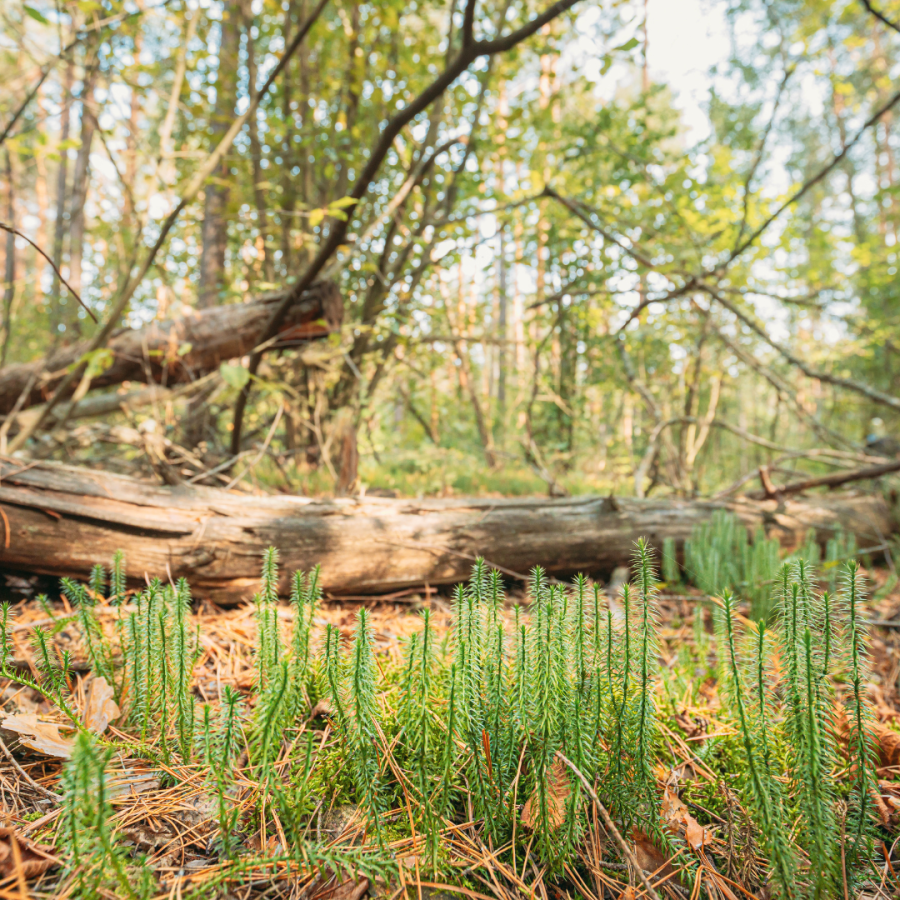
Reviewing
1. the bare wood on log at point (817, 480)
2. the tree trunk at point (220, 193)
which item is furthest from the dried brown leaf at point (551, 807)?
the tree trunk at point (220, 193)

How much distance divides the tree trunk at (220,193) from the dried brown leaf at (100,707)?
424cm

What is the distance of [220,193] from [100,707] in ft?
19.2

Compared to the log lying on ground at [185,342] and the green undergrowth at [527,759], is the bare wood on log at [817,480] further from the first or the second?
the log lying on ground at [185,342]

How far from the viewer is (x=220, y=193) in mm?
5633

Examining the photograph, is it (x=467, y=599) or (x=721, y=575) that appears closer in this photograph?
(x=467, y=599)

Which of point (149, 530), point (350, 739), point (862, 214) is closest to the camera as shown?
point (350, 739)

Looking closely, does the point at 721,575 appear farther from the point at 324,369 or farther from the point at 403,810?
the point at 324,369

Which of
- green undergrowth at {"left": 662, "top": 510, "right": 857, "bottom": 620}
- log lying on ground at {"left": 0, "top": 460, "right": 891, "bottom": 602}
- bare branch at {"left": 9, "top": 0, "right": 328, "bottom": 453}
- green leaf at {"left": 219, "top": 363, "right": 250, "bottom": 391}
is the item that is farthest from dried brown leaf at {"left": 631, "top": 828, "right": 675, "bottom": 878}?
bare branch at {"left": 9, "top": 0, "right": 328, "bottom": 453}

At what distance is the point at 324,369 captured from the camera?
14.5 ft

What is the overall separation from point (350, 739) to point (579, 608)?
1.82 ft

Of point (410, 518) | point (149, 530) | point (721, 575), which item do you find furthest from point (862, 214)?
point (149, 530)

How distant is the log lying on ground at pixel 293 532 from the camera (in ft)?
6.80

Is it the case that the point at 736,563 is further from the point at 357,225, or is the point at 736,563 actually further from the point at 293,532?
the point at 357,225

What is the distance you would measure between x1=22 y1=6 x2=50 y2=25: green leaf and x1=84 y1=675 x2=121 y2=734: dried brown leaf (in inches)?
108
